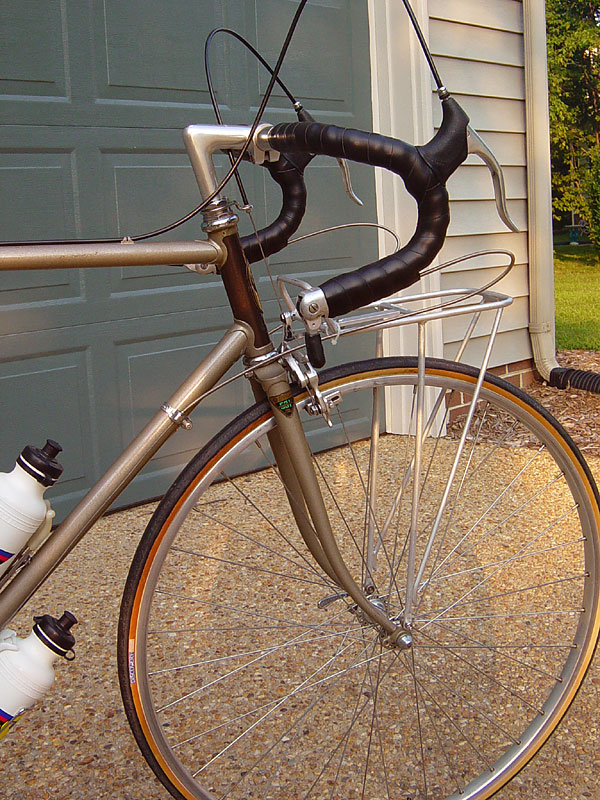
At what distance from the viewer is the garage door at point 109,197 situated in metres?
2.97

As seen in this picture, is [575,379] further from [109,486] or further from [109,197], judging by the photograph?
[109,486]

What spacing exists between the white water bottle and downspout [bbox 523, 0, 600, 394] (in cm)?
402

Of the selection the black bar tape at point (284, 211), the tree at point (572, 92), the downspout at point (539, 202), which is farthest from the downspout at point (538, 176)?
the tree at point (572, 92)

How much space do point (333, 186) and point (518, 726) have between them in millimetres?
2614

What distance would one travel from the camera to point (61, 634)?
129cm

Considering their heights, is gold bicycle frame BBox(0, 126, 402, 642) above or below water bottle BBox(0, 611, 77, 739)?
above

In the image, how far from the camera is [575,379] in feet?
16.1

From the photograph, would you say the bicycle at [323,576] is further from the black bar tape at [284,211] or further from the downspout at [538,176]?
the downspout at [538,176]

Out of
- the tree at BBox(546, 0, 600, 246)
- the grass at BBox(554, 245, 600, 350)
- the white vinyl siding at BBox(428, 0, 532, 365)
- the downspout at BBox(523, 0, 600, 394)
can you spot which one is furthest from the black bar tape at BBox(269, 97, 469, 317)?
the tree at BBox(546, 0, 600, 246)

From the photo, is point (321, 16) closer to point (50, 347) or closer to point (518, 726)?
point (50, 347)

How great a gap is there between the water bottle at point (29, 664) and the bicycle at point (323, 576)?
6cm

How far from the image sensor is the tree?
20656 mm

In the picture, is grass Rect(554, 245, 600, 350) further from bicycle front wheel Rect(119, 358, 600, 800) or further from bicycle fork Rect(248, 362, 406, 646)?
bicycle fork Rect(248, 362, 406, 646)

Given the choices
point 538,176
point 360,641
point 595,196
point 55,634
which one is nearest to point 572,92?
point 595,196
